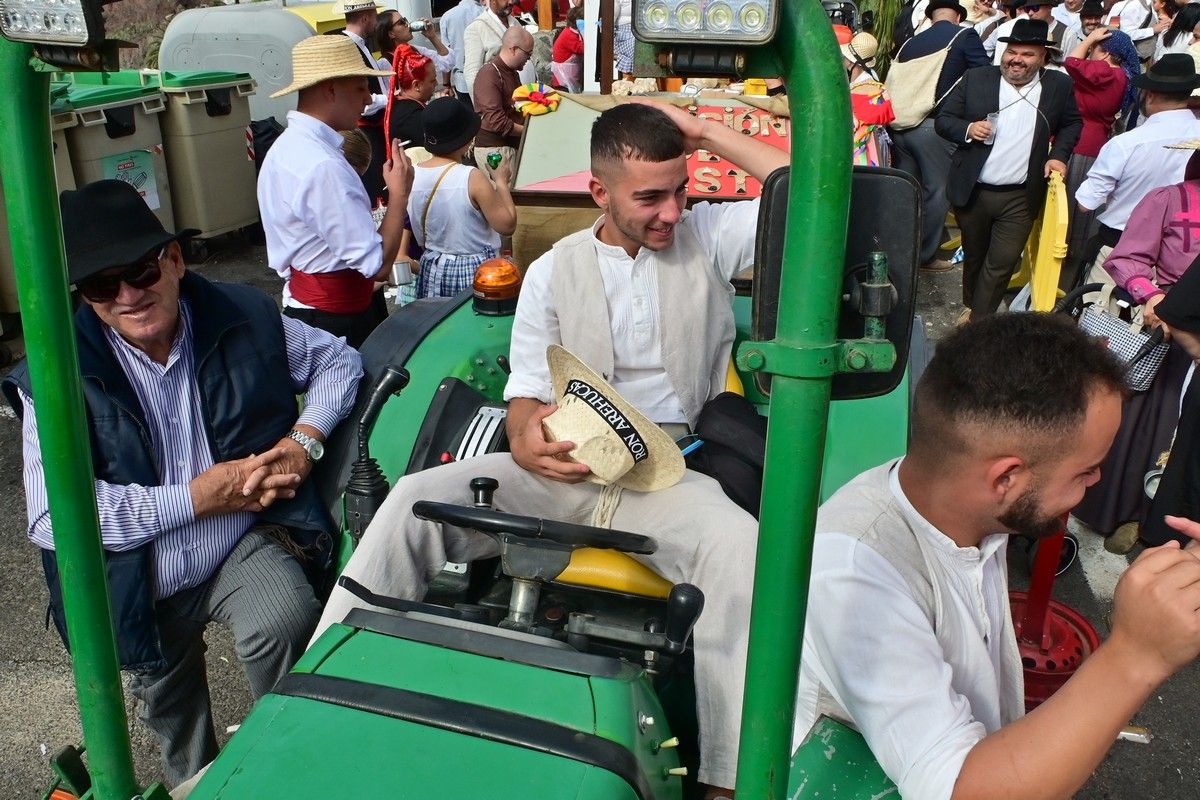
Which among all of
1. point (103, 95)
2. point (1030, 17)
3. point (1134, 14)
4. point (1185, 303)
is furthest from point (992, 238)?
point (103, 95)

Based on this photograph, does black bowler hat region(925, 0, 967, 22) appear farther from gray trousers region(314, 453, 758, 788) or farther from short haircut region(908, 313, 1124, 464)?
short haircut region(908, 313, 1124, 464)

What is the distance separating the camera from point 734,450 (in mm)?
2570

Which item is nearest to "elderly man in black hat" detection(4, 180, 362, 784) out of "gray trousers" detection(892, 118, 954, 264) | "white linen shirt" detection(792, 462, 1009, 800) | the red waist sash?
the red waist sash

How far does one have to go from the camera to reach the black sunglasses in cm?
215

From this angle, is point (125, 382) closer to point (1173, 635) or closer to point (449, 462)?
point (449, 462)

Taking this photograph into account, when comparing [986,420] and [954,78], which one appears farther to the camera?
[954,78]

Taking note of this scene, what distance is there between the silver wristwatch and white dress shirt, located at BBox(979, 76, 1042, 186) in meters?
4.52

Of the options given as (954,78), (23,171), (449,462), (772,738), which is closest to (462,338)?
(449,462)

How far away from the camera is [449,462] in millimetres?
2705

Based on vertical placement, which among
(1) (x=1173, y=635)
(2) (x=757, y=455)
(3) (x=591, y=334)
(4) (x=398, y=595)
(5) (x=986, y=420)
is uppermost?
(5) (x=986, y=420)

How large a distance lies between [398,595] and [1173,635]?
1.54m

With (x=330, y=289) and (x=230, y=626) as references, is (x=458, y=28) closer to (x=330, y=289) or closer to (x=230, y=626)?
(x=330, y=289)

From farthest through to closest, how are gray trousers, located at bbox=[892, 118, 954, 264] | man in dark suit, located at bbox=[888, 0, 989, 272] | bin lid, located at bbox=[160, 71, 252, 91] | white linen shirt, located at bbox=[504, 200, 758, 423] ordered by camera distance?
gray trousers, located at bbox=[892, 118, 954, 264]
man in dark suit, located at bbox=[888, 0, 989, 272]
bin lid, located at bbox=[160, 71, 252, 91]
white linen shirt, located at bbox=[504, 200, 758, 423]

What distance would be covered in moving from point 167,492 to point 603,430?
0.99 m
